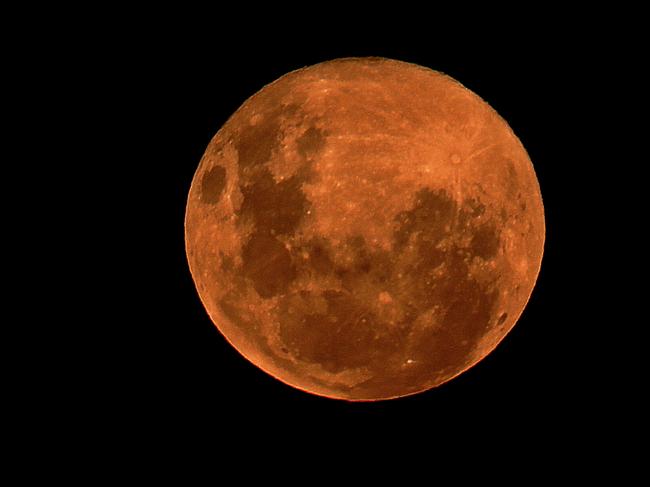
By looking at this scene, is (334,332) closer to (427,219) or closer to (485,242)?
(427,219)

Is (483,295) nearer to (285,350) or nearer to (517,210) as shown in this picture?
(517,210)

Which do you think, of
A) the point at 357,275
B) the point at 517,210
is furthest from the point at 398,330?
the point at 517,210

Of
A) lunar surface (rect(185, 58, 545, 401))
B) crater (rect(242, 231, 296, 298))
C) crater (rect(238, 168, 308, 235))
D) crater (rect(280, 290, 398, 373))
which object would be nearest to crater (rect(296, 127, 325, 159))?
lunar surface (rect(185, 58, 545, 401))

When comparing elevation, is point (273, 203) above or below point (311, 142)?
below

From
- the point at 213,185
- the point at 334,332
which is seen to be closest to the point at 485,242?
the point at 334,332

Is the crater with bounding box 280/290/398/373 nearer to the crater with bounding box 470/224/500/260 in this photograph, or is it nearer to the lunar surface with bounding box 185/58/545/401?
the lunar surface with bounding box 185/58/545/401

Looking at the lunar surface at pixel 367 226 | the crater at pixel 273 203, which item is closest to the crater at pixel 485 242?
the lunar surface at pixel 367 226
